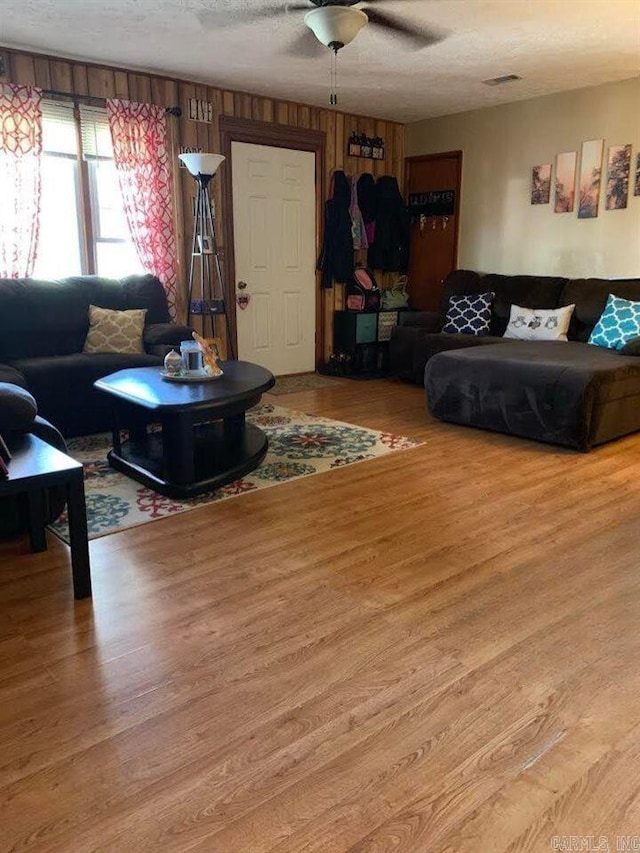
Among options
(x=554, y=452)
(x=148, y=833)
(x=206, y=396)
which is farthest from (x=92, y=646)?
(x=554, y=452)

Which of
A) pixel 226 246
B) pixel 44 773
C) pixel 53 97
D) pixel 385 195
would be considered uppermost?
pixel 53 97

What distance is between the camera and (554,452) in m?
3.89

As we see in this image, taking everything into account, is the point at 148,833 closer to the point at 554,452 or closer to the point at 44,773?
the point at 44,773

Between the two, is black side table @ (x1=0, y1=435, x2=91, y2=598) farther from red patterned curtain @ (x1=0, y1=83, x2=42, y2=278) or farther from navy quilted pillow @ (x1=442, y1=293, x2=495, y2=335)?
navy quilted pillow @ (x1=442, y1=293, x2=495, y2=335)

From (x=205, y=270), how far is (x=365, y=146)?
2213 millimetres

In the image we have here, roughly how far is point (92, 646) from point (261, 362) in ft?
14.3

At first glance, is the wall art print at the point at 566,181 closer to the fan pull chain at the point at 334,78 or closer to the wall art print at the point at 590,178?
the wall art print at the point at 590,178

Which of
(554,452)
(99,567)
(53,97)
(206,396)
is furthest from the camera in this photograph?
(53,97)

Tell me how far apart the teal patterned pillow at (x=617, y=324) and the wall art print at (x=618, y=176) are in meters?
0.95

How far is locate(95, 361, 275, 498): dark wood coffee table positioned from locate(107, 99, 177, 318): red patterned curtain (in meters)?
1.74

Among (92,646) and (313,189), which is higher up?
(313,189)

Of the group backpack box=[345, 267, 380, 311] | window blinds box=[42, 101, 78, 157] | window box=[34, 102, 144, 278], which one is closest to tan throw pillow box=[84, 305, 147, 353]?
window box=[34, 102, 144, 278]

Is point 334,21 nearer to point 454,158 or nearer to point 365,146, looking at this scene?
point 365,146

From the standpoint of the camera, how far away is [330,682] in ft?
5.89
